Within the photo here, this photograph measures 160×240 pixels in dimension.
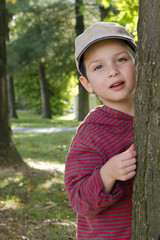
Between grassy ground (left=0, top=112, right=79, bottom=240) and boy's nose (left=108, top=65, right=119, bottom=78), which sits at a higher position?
boy's nose (left=108, top=65, right=119, bottom=78)

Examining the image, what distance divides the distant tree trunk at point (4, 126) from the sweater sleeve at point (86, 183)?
4.28m

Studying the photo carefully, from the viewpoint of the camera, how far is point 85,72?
203 cm

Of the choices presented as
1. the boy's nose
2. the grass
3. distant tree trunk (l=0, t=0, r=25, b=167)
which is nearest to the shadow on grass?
distant tree trunk (l=0, t=0, r=25, b=167)

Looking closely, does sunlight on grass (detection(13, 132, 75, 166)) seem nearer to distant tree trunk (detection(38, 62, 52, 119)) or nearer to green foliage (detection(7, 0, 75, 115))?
green foliage (detection(7, 0, 75, 115))

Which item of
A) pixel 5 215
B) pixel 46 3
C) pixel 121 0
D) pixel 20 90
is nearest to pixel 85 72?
pixel 5 215

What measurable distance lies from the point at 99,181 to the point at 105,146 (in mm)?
210

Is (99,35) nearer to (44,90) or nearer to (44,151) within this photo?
(44,151)

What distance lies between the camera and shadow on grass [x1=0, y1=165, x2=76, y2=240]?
11.8 ft

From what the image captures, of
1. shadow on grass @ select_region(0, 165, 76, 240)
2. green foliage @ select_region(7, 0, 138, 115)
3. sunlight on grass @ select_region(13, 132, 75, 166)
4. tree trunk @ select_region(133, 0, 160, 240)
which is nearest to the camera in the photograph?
tree trunk @ select_region(133, 0, 160, 240)

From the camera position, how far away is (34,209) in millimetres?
4184

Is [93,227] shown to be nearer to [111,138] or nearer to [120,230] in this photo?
[120,230]

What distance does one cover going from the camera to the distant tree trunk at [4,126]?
5.92m

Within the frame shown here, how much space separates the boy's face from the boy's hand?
0.36 m

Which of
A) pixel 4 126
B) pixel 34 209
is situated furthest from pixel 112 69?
pixel 4 126
